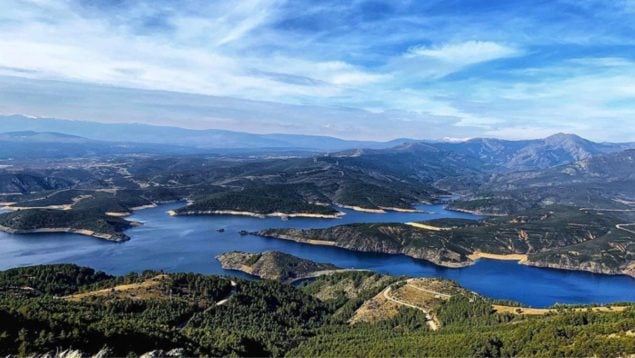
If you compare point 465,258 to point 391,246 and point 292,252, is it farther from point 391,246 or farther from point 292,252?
point 292,252

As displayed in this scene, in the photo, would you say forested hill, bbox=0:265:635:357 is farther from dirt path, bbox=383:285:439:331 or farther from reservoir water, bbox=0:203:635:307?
reservoir water, bbox=0:203:635:307

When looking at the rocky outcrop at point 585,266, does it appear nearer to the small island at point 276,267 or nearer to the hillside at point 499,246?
the hillside at point 499,246

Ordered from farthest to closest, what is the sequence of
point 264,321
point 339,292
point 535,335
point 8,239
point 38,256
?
point 8,239
point 38,256
point 339,292
point 264,321
point 535,335

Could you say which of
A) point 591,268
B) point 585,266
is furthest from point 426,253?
point 591,268

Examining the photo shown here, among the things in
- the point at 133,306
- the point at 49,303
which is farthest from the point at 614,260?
the point at 49,303

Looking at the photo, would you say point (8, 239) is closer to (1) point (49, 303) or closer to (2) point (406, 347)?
(1) point (49, 303)

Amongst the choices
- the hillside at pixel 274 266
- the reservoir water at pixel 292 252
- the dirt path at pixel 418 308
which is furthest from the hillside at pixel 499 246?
the dirt path at pixel 418 308

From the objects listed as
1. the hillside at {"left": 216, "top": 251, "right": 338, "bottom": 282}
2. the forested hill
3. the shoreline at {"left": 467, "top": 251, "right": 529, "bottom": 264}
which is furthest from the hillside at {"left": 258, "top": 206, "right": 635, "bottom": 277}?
the forested hill
